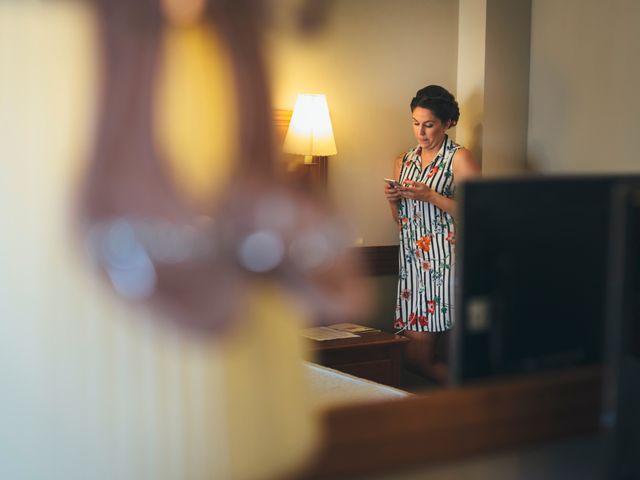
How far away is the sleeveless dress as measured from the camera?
1188 millimetres

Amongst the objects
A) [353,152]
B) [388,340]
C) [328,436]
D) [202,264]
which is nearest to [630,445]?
[328,436]

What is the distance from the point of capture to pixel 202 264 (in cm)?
52

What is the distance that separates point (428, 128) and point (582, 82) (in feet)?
0.89

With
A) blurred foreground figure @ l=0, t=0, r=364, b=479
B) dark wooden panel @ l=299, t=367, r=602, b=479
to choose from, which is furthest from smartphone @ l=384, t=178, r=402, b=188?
blurred foreground figure @ l=0, t=0, r=364, b=479

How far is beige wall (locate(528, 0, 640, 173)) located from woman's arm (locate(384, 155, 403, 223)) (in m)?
0.29

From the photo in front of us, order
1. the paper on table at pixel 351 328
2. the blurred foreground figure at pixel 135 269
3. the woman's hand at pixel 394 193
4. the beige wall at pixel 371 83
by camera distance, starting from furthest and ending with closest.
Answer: the paper on table at pixel 351 328 → the beige wall at pixel 371 83 → the woman's hand at pixel 394 193 → the blurred foreground figure at pixel 135 269

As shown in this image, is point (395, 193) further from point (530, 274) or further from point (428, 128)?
point (530, 274)

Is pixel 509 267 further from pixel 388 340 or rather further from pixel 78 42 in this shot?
pixel 388 340

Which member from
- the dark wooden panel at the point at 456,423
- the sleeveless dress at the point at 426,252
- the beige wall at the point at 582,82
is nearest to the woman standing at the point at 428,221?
the sleeveless dress at the point at 426,252

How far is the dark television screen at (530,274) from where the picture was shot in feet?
1.88

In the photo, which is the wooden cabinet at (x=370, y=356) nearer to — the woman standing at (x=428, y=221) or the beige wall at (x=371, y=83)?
the woman standing at (x=428, y=221)

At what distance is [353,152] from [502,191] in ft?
3.88

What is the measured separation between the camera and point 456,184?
1.11m

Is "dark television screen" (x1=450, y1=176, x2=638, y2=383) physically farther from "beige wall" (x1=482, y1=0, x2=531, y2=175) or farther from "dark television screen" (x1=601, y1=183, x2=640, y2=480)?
"beige wall" (x1=482, y1=0, x2=531, y2=175)
